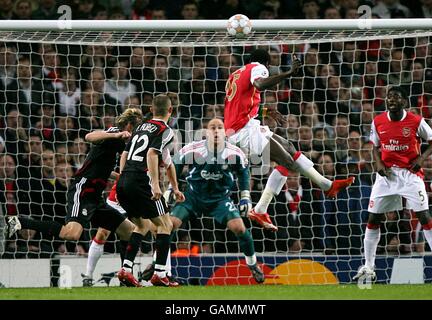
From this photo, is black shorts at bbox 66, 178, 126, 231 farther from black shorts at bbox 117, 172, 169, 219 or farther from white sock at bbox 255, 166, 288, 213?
white sock at bbox 255, 166, 288, 213

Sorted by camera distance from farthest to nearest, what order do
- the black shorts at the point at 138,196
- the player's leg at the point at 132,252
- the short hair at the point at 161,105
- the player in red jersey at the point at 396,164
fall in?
the player in red jersey at the point at 396,164 < the player's leg at the point at 132,252 < the short hair at the point at 161,105 < the black shorts at the point at 138,196

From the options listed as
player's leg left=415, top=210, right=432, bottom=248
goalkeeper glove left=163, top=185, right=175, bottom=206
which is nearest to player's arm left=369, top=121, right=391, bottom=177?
player's leg left=415, top=210, right=432, bottom=248

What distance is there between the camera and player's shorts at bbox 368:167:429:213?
439 inches

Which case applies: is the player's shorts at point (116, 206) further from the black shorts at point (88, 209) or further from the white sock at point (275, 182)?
the white sock at point (275, 182)

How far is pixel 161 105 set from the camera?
10.3 m

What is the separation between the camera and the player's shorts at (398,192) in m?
11.2

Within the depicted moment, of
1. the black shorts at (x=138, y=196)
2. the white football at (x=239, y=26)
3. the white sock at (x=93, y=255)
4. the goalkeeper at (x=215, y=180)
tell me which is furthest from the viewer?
the white sock at (x=93, y=255)

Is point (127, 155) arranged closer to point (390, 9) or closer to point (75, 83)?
point (75, 83)

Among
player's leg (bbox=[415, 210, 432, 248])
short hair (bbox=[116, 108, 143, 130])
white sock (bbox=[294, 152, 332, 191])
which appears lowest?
player's leg (bbox=[415, 210, 432, 248])

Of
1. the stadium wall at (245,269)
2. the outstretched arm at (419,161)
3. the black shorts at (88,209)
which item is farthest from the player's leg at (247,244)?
the outstretched arm at (419,161)

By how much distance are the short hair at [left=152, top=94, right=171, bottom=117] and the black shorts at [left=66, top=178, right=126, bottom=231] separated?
47.6 inches

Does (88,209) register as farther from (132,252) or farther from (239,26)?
(239,26)

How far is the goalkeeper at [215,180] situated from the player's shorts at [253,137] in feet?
0.34
